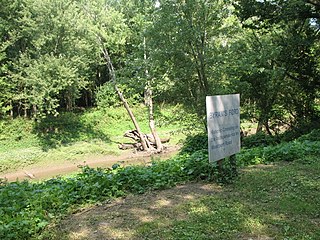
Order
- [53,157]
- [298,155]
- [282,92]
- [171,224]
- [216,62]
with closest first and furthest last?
[171,224] → [298,155] → [216,62] → [282,92] → [53,157]

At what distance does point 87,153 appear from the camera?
53.7 feet

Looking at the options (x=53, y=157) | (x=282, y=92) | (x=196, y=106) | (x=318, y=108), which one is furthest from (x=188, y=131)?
(x=53, y=157)

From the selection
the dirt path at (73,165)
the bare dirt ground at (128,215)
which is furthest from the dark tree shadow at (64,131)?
the bare dirt ground at (128,215)

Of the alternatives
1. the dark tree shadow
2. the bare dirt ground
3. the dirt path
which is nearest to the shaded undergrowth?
the bare dirt ground

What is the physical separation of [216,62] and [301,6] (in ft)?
9.68

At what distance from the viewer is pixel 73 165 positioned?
50.5ft

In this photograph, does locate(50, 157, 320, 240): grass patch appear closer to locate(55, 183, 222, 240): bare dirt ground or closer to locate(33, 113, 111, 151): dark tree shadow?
locate(55, 183, 222, 240): bare dirt ground

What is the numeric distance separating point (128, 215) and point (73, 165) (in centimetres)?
1261

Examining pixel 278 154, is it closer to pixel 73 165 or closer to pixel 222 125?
pixel 222 125

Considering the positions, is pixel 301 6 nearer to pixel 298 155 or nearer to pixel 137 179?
pixel 298 155

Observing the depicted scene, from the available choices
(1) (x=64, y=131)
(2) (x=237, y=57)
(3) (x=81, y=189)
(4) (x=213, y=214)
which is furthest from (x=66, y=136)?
(4) (x=213, y=214)

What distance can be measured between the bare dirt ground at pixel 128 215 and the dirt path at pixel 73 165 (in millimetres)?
8939

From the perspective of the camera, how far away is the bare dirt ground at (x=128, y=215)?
306cm

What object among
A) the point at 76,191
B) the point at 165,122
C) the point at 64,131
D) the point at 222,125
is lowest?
the point at 64,131
